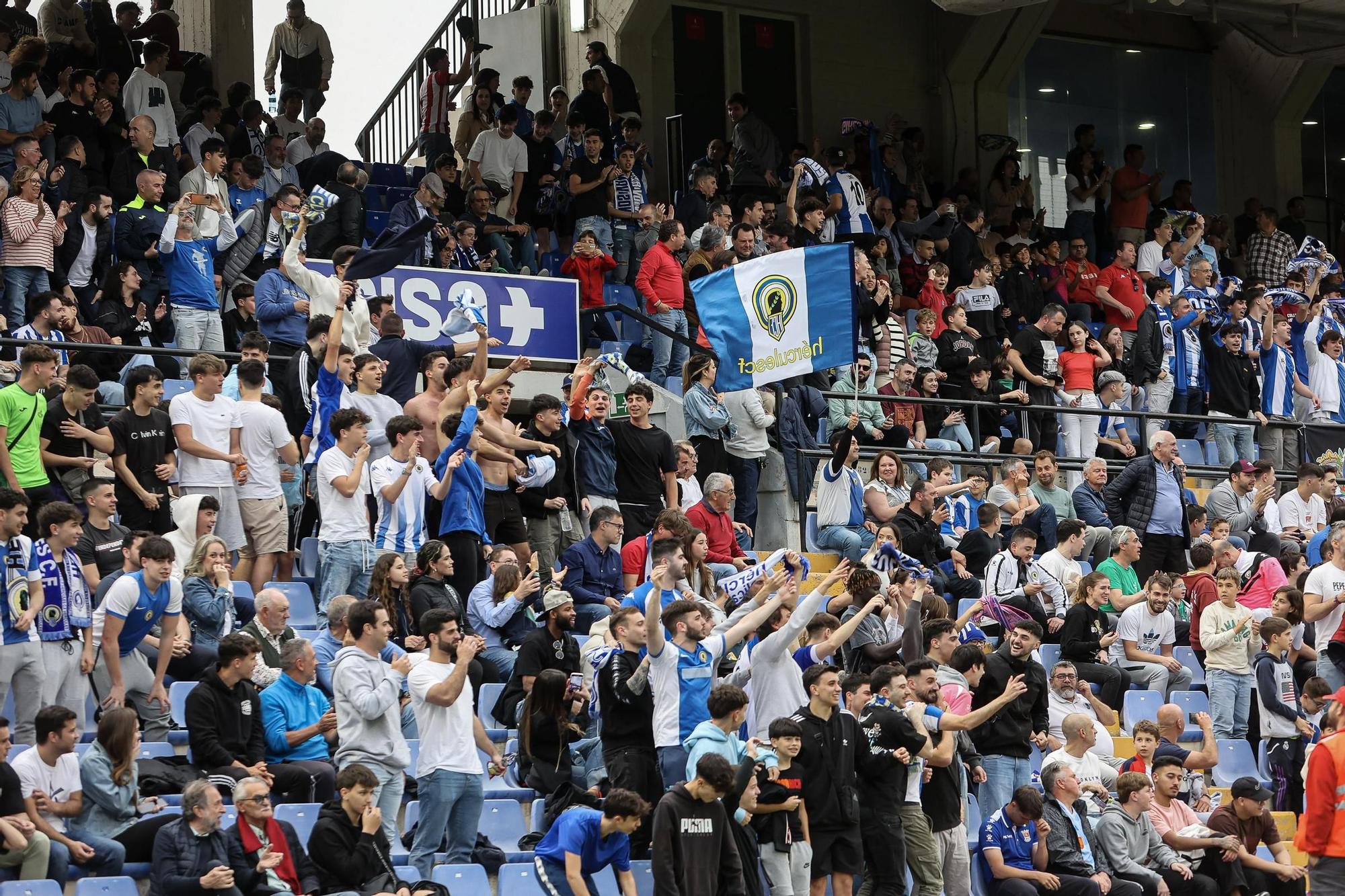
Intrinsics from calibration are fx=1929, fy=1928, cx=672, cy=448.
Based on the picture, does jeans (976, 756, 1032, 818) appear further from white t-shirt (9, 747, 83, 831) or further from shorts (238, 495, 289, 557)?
white t-shirt (9, 747, 83, 831)

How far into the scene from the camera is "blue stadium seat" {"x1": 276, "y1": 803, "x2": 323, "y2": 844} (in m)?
9.31

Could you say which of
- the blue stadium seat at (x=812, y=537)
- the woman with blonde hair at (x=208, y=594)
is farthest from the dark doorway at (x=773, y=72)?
the woman with blonde hair at (x=208, y=594)

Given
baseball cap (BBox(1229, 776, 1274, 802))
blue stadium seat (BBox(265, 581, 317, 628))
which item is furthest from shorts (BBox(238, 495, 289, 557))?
baseball cap (BBox(1229, 776, 1274, 802))

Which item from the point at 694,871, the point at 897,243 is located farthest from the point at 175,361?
the point at 897,243

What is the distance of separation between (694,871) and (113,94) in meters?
10.1

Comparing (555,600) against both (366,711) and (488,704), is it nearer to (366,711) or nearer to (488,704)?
(488,704)

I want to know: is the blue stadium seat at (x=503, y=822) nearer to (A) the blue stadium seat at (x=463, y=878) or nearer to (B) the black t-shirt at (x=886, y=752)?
(A) the blue stadium seat at (x=463, y=878)

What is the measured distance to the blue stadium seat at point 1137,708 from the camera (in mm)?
→ 13539

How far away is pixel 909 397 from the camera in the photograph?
15938 mm

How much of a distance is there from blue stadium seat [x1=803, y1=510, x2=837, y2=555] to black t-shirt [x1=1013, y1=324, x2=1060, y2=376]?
353 centimetres

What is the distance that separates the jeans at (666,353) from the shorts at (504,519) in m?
3.63

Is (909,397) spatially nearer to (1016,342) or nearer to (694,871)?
(1016,342)

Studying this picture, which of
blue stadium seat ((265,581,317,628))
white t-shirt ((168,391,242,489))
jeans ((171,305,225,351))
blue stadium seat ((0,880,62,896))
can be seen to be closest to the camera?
blue stadium seat ((0,880,62,896))

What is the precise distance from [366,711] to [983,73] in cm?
1792
